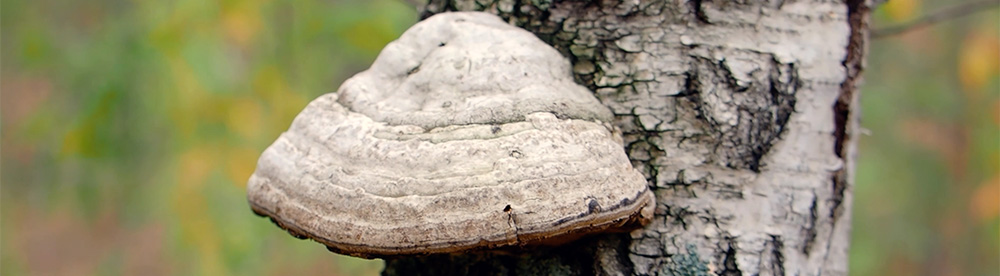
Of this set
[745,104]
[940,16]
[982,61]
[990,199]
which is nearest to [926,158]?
[990,199]

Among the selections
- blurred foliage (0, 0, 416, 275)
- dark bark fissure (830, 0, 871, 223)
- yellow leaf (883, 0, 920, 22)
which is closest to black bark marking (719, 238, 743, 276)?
dark bark fissure (830, 0, 871, 223)

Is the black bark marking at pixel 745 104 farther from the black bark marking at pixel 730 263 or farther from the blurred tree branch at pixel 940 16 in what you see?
the blurred tree branch at pixel 940 16

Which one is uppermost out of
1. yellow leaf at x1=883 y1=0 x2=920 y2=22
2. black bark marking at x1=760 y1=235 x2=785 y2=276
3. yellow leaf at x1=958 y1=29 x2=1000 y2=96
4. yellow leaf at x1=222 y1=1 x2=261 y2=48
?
yellow leaf at x1=883 y1=0 x2=920 y2=22

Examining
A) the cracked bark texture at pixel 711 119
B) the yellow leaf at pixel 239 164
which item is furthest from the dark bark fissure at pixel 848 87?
the yellow leaf at pixel 239 164

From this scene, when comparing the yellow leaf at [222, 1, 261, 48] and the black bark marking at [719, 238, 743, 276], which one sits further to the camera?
the yellow leaf at [222, 1, 261, 48]

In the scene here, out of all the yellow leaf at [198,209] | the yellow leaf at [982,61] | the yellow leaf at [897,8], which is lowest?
the yellow leaf at [198,209]

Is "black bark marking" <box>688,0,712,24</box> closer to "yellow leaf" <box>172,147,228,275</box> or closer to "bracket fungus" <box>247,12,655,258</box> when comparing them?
"bracket fungus" <box>247,12,655,258</box>

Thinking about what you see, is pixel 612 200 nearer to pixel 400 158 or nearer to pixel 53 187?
pixel 400 158
